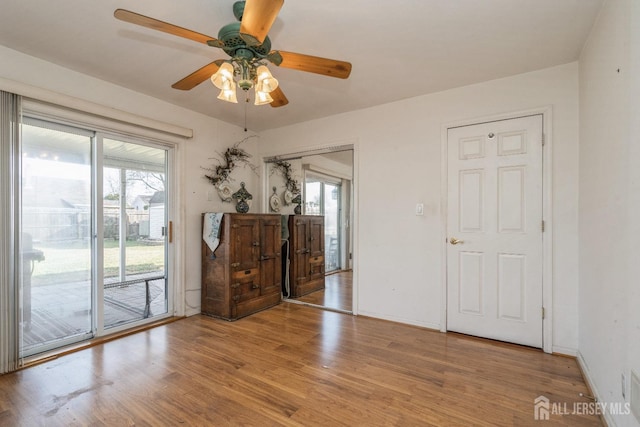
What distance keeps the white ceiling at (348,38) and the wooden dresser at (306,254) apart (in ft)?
7.13

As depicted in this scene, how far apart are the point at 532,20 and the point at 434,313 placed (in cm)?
258

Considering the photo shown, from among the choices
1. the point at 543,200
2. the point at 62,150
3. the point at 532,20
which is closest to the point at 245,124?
the point at 62,150

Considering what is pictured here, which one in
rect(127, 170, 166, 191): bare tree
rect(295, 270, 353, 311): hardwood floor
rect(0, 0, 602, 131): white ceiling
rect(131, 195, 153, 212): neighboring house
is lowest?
rect(295, 270, 353, 311): hardwood floor

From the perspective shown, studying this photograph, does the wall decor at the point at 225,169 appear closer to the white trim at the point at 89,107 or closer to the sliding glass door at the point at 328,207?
the white trim at the point at 89,107

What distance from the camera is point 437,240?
305 cm

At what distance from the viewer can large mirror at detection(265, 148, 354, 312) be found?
4.39 meters

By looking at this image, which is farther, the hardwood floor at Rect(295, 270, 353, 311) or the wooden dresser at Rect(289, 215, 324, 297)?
the wooden dresser at Rect(289, 215, 324, 297)

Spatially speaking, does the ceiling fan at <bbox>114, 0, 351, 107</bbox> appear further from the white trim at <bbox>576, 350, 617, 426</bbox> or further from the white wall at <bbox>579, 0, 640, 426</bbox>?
the white trim at <bbox>576, 350, 617, 426</bbox>

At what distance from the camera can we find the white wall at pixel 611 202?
132cm

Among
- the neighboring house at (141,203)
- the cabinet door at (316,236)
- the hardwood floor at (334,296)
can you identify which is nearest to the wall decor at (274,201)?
the cabinet door at (316,236)

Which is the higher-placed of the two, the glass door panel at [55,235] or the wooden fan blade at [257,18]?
the wooden fan blade at [257,18]

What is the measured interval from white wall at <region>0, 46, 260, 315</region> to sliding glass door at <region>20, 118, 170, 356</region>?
8.2 inches

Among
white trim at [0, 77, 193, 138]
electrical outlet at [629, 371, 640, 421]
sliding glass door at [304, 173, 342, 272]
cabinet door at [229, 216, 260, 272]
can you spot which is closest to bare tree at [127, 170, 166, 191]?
white trim at [0, 77, 193, 138]

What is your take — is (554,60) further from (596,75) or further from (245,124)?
(245,124)
